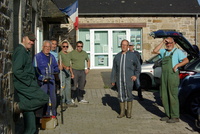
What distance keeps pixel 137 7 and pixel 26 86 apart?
1618 cm

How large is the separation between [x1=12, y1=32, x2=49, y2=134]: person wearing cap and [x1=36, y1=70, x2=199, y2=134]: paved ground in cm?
118

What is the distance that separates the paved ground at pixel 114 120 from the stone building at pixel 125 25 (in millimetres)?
9482

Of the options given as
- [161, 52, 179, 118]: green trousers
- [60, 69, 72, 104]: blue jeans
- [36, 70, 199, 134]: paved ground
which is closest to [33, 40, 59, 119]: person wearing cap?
[36, 70, 199, 134]: paved ground

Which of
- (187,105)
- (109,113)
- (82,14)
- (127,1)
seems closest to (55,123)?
(109,113)

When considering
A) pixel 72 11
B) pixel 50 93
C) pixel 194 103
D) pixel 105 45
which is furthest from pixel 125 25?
pixel 50 93

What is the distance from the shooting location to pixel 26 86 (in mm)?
5484

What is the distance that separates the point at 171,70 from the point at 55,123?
2.93 m

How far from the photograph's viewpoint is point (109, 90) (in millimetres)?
12664

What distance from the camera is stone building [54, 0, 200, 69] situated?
1991 cm

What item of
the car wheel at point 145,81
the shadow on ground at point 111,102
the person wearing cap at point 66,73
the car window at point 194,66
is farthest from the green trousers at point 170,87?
the car wheel at point 145,81

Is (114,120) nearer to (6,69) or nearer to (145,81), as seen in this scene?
(6,69)

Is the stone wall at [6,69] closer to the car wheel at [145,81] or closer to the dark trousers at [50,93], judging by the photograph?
the dark trousers at [50,93]

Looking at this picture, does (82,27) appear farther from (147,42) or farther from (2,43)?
(2,43)

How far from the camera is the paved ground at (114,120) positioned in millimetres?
6895
